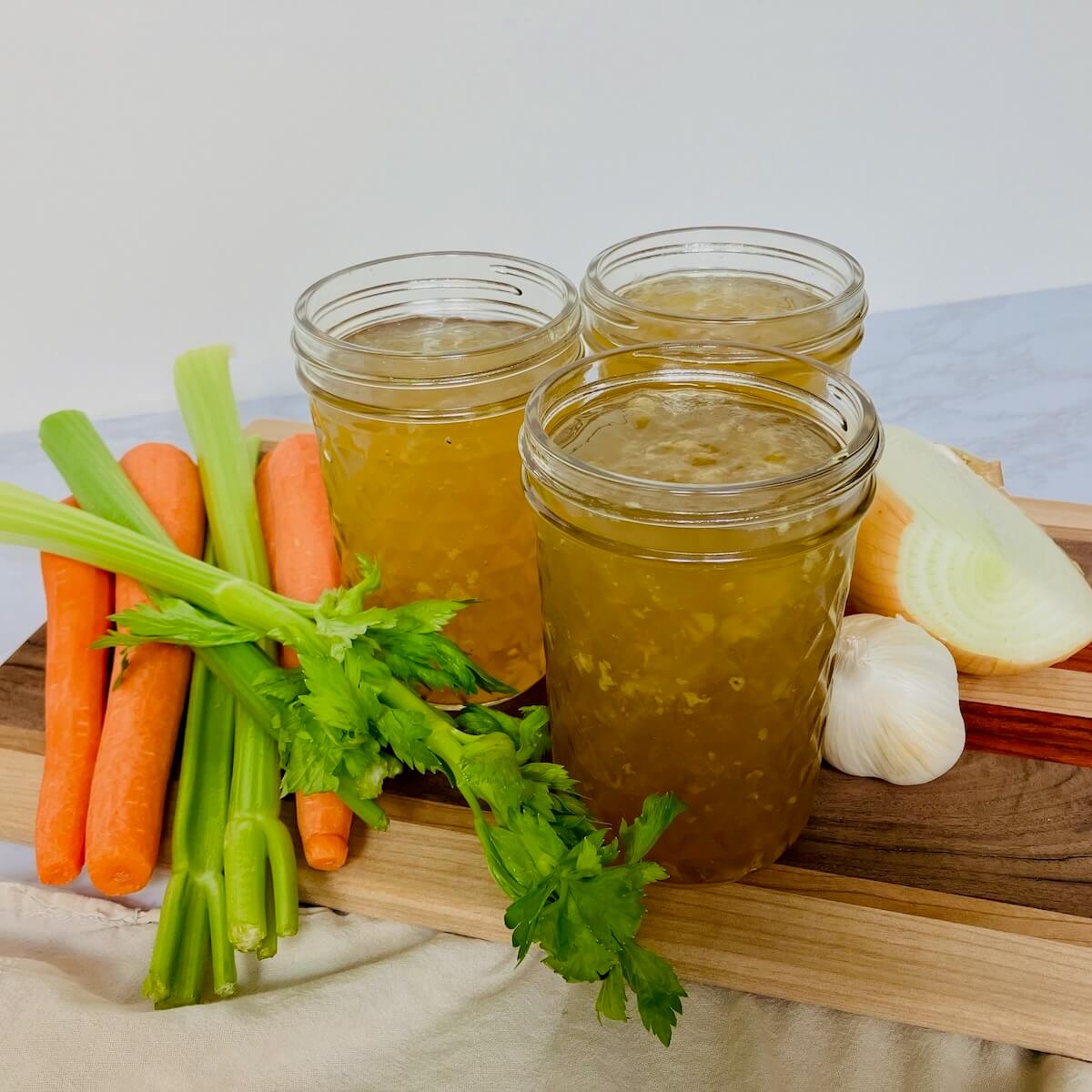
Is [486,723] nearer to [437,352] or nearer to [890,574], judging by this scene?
[437,352]

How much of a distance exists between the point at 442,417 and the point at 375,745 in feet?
1.02

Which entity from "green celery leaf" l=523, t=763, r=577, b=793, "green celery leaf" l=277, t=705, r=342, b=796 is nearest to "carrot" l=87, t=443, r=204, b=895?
"green celery leaf" l=277, t=705, r=342, b=796

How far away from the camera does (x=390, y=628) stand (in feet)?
3.54

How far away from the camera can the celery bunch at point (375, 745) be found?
2.91 feet

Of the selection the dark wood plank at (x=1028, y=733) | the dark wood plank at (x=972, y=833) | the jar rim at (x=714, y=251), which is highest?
the jar rim at (x=714, y=251)

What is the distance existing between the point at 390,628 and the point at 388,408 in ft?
0.68

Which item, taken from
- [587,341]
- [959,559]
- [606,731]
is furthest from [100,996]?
[959,559]

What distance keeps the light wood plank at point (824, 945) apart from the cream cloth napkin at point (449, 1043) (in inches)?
1.2

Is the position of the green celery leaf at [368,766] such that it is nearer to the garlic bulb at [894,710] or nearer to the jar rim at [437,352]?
the jar rim at [437,352]

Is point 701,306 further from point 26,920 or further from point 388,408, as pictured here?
point 26,920

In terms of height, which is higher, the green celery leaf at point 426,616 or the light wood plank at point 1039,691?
the green celery leaf at point 426,616

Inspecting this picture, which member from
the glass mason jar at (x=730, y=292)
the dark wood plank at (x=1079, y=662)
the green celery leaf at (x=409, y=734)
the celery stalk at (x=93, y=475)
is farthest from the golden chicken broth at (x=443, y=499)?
the dark wood plank at (x=1079, y=662)

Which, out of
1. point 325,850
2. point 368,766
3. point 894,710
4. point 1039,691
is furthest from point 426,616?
point 1039,691

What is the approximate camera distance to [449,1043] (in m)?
1.02
